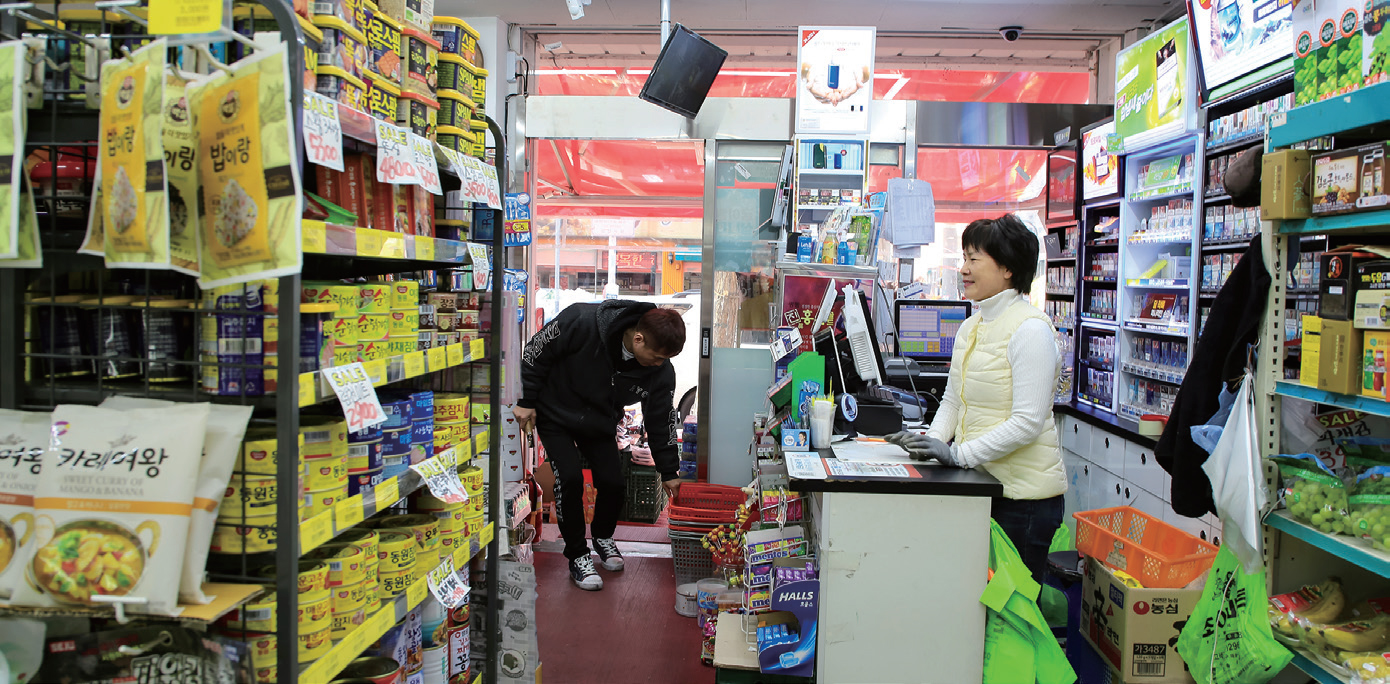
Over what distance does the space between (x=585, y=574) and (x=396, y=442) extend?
2785 mm

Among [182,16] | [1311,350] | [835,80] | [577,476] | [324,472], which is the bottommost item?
[577,476]

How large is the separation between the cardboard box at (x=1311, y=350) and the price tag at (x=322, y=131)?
2355mm

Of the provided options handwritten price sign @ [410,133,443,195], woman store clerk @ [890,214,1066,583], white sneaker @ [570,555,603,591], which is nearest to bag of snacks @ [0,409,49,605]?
handwritten price sign @ [410,133,443,195]

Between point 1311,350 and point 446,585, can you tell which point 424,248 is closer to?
point 446,585

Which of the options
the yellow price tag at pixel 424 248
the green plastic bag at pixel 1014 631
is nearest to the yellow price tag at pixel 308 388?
the yellow price tag at pixel 424 248

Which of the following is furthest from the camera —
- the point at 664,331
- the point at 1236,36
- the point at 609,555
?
the point at 609,555

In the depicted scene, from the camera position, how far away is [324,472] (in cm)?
172

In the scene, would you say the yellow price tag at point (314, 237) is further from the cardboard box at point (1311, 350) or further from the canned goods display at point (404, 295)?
the cardboard box at point (1311, 350)

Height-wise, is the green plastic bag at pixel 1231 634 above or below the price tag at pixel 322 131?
below

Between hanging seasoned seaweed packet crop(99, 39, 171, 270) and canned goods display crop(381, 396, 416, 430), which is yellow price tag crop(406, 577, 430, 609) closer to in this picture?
canned goods display crop(381, 396, 416, 430)

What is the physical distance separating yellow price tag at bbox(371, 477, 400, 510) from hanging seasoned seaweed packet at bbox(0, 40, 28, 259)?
85cm

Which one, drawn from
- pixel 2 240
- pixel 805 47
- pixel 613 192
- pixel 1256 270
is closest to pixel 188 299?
pixel 2 240

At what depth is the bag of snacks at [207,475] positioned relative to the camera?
1456 millimetres

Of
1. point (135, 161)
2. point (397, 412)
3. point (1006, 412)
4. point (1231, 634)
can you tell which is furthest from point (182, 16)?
point (1231, 634)
